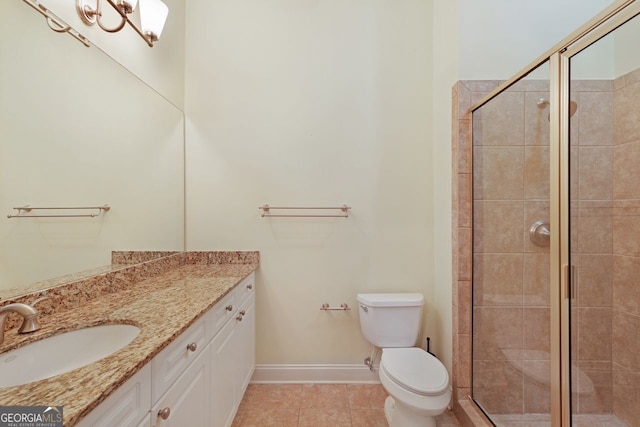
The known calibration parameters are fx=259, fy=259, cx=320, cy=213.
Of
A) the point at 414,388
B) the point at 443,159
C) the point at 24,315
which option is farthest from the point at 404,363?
the point at 24,315

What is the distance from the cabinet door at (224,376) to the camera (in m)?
1.18

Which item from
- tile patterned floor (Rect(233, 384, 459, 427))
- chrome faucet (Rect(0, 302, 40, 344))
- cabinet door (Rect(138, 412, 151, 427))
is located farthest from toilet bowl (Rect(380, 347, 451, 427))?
chrome faucet (Rect(0, 302, 40, 344))

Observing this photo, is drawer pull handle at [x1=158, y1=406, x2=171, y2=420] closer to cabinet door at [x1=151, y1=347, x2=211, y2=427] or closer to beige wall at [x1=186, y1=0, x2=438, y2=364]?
cabinet door at [x1=151, y1=347, x2=211, y2=427]

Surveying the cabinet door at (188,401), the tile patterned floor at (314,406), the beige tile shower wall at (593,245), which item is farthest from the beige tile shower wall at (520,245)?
the cabinet door at (188,401)

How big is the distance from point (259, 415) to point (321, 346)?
566mm

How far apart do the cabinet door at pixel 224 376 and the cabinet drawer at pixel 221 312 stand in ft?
0.12

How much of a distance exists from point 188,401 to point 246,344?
726 millimetres

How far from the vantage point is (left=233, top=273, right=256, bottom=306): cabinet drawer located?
1.55 metres

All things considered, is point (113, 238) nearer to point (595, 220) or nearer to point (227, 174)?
point (227, 174)

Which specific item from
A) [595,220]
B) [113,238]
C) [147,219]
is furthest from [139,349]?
[595,220]

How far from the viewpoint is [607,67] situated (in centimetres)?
121

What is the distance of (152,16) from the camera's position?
1.42m

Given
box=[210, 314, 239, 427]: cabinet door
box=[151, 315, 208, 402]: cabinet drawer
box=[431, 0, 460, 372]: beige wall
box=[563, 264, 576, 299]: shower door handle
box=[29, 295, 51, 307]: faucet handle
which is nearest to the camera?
box=[151, 315, 208, 402]: cabinet drawer

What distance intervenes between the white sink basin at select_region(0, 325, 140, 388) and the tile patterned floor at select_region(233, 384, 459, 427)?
1033mm
